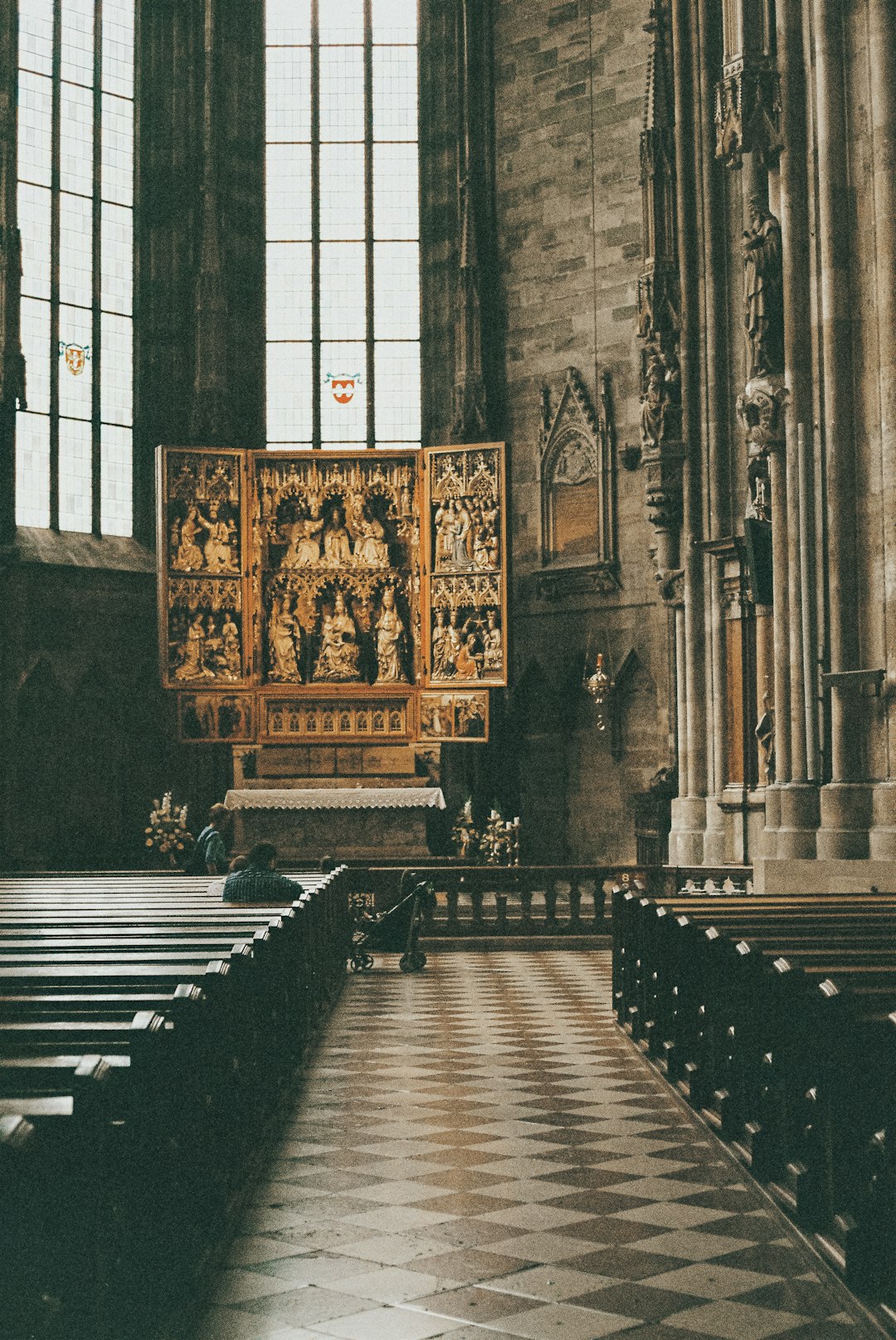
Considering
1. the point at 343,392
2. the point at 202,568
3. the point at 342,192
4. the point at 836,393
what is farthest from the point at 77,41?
the point at 836,393

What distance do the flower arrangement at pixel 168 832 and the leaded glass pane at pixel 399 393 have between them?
7695 millimetres

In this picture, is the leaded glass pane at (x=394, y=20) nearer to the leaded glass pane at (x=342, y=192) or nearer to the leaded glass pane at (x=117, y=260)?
the leaded glass pane at (x=342, y=192)

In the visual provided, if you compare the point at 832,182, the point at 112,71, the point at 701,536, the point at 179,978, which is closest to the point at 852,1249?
the point at 179,978

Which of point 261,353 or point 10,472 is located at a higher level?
point 261,353

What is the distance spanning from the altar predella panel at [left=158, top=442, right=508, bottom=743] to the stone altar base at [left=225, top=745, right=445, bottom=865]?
0.65 metres

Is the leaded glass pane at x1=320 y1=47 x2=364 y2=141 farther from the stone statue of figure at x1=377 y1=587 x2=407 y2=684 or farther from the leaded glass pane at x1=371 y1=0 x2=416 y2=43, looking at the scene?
the stone statue of figure at x1=377 y1=587 x2=407 y2=684

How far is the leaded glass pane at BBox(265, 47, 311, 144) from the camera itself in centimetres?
2703

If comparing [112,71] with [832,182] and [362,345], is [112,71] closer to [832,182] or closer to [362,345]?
[362,345]

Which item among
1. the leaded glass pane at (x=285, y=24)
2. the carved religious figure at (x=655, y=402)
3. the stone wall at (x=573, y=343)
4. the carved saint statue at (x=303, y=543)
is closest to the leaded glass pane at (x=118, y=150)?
the leaded glass pane at (x=285, y=24)

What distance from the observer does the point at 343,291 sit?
2698 centimetres

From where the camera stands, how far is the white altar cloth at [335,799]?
21.0m

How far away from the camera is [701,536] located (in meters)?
19.7

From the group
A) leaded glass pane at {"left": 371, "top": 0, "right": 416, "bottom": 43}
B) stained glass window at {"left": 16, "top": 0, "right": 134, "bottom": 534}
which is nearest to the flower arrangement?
stained glass window at {"left": 16, "top": 0, "right": 134, "bottom": 534}

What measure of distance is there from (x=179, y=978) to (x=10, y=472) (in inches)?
754
